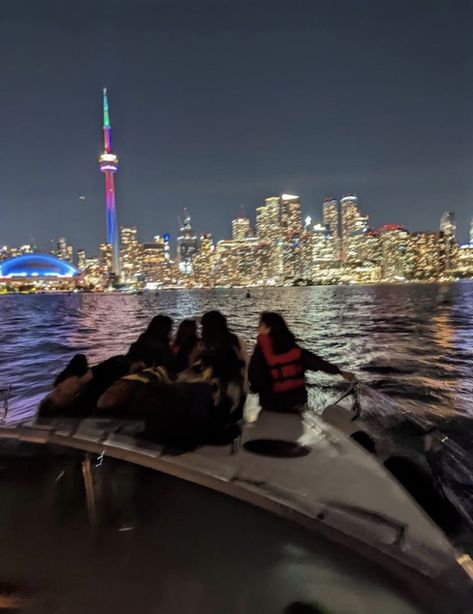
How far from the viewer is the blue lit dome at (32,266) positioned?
616ft

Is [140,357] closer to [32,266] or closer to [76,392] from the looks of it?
[76,392]

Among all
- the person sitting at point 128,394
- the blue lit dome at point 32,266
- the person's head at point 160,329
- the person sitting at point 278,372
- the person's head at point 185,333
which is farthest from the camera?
the blue lit dome at point 32,266

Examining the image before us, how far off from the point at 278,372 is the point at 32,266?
670 feet

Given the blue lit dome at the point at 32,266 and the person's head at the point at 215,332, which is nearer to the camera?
the person's head at the point at 215,332

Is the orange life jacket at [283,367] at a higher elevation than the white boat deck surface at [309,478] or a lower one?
higher

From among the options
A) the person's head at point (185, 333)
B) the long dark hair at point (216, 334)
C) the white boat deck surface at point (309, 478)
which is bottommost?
the white boat deck surface at point (309, 478)

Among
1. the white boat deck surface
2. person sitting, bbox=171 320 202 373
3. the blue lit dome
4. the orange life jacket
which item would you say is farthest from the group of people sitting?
the blue lit dome

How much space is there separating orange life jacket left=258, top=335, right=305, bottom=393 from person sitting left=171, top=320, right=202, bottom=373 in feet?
3.81

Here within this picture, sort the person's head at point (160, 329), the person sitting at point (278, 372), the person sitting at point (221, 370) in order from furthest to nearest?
the person's head at point (160, 329)
the person sitting at point (278, 372)
the person sitting at point (221, 370)

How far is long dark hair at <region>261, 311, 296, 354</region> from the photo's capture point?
167 inches

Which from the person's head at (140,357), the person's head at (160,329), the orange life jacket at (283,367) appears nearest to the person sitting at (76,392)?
the person's head at (140,357)

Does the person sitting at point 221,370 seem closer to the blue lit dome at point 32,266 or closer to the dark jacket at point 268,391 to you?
the dark jacket at point 268,391

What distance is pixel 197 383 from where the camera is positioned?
142 inches

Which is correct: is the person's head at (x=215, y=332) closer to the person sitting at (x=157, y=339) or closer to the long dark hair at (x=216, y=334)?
the long dark hair at (x=216, y=334)
